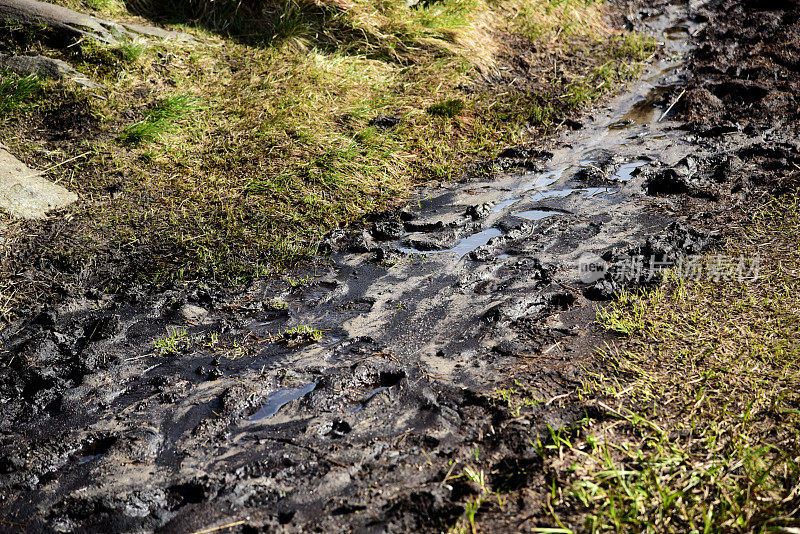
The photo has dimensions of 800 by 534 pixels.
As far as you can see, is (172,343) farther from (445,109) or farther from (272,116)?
(445,109)

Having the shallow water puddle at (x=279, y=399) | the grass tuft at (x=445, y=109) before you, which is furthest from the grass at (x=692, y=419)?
the grass tuft at (x=445, y=109)

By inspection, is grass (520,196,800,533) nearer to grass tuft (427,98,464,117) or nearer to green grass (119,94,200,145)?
grass tuft (427,98,464,117)

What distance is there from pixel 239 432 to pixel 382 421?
0.69 meters

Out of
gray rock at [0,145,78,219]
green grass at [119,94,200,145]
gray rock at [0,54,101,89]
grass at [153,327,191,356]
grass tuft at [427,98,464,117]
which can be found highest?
grass tuft at [427,98,464,117]

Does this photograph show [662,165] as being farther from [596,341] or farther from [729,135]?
[596,341]

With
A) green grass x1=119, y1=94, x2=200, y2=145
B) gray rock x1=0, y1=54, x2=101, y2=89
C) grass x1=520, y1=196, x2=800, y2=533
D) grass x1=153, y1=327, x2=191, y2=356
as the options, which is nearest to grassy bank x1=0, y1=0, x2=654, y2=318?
green grass x1=119, y1=94, x2=200, y2=145

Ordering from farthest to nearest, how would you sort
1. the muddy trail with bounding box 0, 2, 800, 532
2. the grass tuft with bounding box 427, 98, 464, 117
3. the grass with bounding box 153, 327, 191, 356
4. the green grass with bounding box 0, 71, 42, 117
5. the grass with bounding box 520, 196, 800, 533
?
the grass tuft with bounding box 427, 98, 464, 117, the green grass with bounding box 0, 71, 42, 117, the grass with bounding box 153, 327, 191, 356, the muddy trail with bounding box 0, 2, 800, 532, the grass with bounding box 520, 196, 800, 533

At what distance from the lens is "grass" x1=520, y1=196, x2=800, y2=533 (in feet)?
6.83

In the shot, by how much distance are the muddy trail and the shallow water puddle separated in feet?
0.04

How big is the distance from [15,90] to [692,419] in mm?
5716

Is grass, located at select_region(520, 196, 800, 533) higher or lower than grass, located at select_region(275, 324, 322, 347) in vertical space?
higher

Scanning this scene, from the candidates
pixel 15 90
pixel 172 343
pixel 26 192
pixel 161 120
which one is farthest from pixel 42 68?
pixel 172 343

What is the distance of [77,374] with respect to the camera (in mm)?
3100

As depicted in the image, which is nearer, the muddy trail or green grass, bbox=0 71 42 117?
the muddy trail
